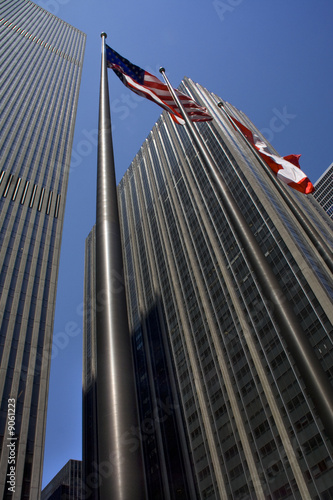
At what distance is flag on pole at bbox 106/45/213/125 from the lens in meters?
19.9

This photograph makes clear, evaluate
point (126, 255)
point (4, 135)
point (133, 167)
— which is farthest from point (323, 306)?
point (133, 167)

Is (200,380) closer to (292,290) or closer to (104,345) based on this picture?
(292,290)

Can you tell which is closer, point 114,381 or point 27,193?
point 114,381

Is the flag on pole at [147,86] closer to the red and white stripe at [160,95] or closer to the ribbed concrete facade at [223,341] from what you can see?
the red and white stripe at [160,95]

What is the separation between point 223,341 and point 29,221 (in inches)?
1704

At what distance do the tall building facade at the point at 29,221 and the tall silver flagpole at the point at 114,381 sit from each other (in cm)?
4157

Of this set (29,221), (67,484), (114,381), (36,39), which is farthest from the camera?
(36,39)

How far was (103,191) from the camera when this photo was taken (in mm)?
9430

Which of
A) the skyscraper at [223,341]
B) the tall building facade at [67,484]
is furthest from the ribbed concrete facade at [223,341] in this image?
the tall building facade at [67,484]

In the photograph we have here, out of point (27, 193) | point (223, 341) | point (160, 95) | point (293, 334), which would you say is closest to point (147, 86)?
point (160, 95)

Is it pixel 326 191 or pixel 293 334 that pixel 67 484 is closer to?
pixel 293 334

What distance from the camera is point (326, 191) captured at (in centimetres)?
17262

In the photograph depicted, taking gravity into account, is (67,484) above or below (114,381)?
above

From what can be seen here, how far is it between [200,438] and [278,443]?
780 inches
